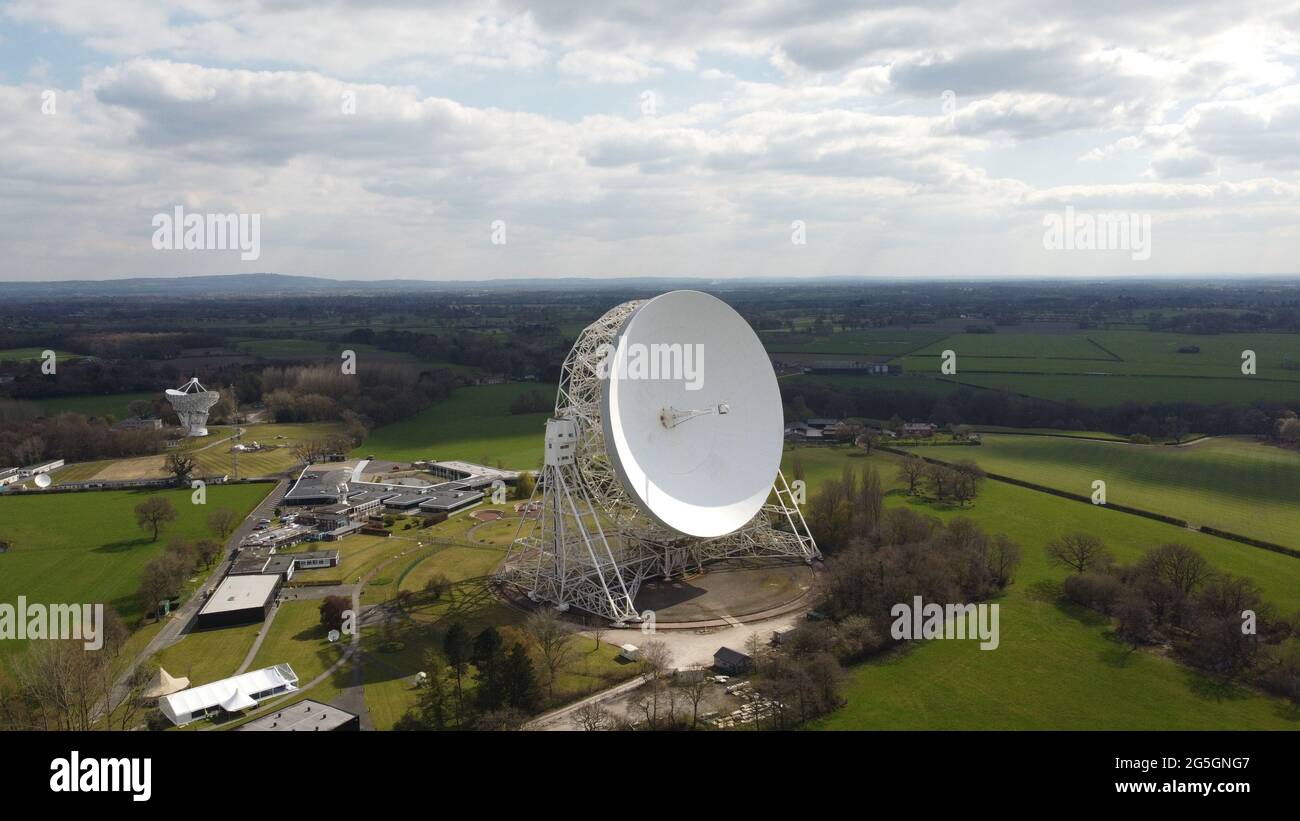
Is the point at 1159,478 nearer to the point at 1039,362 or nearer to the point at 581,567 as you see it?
the point at 581,567

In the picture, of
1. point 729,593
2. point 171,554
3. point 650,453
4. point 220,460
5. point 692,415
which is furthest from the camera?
point 220,460

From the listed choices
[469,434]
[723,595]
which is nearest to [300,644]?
[723,595]

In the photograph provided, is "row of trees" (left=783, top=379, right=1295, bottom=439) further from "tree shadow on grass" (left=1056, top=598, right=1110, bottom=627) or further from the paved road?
the paved road

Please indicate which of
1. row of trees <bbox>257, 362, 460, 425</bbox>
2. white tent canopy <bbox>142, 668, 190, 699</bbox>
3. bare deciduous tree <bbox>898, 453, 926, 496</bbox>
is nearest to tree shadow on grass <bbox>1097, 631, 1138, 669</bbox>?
bare deciduous tree <bbox>898, 453, 926, 496</bbox>

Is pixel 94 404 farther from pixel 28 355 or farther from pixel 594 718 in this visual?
pixel 594 718
